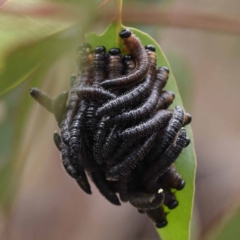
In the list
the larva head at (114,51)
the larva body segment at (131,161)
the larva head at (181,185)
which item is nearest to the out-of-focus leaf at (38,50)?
the larva head at (114,51)

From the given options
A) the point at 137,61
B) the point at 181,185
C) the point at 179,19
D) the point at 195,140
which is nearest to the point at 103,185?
the point at 181,185

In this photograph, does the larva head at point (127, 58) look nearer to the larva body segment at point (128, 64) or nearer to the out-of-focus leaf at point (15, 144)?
the larva body segment at point (128, 64)

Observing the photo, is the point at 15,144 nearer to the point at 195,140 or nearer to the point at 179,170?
the point at 179,170

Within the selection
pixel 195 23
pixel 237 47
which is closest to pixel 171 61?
pixel 195 23

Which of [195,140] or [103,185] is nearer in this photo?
[103,185]

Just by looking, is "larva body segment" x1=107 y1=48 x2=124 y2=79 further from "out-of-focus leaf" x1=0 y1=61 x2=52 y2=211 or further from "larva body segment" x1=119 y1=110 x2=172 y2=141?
"out-of-focus leaf" x1=0 y1=61 x2=52 y2=211

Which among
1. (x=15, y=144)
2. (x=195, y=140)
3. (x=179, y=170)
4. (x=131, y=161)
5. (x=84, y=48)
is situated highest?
(x=84, y=48)
